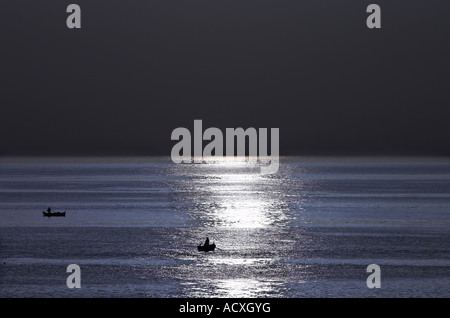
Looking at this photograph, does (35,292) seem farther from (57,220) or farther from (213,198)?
(213,198)

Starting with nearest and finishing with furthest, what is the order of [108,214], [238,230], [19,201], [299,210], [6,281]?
[6,281], [238,230], [108,214], [299,210], [19,201]

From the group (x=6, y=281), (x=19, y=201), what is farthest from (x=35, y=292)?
(x=19, y=201)

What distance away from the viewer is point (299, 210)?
11412 centimetres

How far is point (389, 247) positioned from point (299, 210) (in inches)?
1778

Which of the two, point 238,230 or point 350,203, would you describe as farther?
point 350,203

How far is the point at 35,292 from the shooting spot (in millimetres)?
47094
